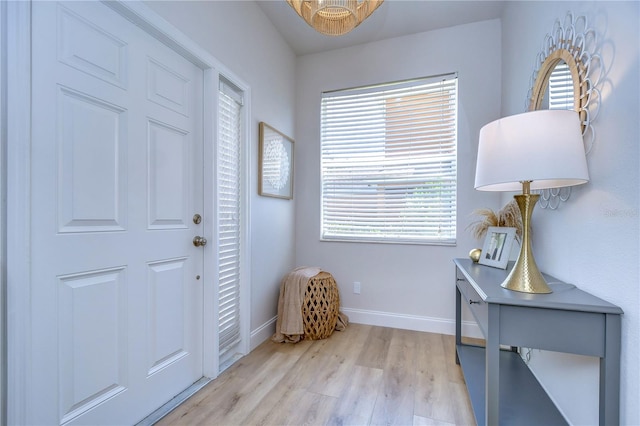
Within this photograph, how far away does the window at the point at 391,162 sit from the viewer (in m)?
2.54

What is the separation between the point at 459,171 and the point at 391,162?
588mm

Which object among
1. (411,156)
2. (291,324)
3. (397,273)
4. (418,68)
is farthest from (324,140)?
(291,324)

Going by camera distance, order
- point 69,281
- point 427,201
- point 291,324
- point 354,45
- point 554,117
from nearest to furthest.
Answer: point 554,117 < point 69,281 < point 291,324 < point 427,201 < point 354,45

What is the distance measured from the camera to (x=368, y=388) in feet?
5.61

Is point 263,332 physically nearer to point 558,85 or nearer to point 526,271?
point 526,271

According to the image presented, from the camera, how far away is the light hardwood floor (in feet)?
4.78

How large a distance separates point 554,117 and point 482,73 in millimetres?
1736

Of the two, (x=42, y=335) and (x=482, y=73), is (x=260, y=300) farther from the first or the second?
(x=482, y=73)

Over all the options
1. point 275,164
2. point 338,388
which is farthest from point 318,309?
point 275,164

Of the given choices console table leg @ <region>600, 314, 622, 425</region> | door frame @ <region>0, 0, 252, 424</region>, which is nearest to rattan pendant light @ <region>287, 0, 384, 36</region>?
door frame @ <region>0, 0, 252, 424</region>

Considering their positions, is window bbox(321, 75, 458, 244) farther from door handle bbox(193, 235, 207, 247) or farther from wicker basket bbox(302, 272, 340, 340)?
door handle bbox(193, 235, 207, 247)

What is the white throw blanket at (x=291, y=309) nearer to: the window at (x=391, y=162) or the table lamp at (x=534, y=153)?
the window at (x=391, y=162)

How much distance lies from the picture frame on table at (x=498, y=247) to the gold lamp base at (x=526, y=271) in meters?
0.44

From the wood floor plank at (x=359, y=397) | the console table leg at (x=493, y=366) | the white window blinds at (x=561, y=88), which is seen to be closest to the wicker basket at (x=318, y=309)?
the wood floor plank at (x=359, y=397)
